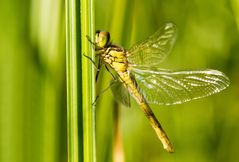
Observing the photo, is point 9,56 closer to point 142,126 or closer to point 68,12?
point 68,12

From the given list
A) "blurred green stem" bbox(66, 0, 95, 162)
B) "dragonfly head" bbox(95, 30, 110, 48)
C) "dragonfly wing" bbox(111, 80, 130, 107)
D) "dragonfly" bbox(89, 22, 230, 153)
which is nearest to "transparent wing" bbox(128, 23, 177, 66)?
"dragonfly" bbox(89, 22, 230, 153)

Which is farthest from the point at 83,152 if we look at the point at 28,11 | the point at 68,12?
the point at 28,11

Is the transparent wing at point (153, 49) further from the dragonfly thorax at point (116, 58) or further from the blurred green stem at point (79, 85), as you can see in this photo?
the blurred green stem at point (79, 85)

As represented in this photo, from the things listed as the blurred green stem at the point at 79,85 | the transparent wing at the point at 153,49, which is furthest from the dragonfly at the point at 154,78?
the blurred green stem at the point at 79,85

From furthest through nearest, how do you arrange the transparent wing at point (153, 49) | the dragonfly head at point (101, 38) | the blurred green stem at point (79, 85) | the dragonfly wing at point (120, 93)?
the transparent wing at point (153, 49) < the dragonfly wing at point (120, 93) < the dragonfly head at point (101, 38) < the blurred green stem at point (79, 85)

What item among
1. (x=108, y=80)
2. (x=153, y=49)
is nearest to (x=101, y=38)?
(x=108, y=80)

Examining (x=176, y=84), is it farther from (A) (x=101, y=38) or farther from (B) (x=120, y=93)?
(A) (x=101, y=38)
